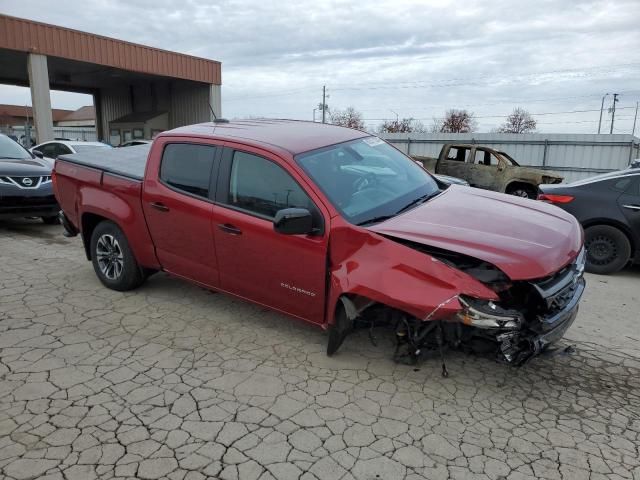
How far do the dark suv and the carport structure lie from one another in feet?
24.8

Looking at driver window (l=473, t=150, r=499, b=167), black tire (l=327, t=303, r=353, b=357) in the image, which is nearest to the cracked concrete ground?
black tire (l=327, t=303, r=353, b=357)

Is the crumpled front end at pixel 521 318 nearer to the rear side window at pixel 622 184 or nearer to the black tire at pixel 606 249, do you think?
the black tire at pixel 606 249

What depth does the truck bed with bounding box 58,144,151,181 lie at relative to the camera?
4860 millimetres

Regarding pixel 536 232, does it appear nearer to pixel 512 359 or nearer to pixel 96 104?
pixel 512 359

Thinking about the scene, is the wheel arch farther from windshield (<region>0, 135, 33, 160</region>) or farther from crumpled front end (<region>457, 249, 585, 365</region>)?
windshield (<region>0, 135, 33, 160</region>)

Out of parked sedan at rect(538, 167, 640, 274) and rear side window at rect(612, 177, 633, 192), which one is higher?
rear side window at rect(612, 177, 633, 192)

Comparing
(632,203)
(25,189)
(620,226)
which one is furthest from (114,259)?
(632,203)

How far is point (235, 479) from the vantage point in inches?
98.5

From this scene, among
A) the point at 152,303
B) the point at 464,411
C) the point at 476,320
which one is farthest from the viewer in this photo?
the point at 152,303

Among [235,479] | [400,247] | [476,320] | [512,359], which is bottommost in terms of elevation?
[235,479]

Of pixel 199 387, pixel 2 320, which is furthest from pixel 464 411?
pixel 2 320

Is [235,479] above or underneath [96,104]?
underneath

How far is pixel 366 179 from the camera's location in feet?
13.1

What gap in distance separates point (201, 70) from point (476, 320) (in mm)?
24004
